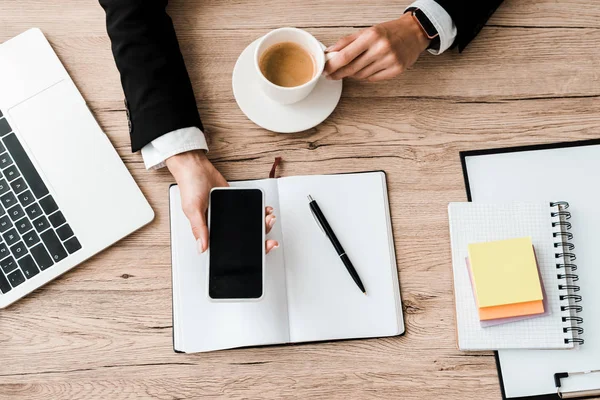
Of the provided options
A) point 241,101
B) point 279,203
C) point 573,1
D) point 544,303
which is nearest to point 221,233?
point 279,203

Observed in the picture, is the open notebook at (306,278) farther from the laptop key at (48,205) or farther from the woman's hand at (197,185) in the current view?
the laptop key at (48,205)

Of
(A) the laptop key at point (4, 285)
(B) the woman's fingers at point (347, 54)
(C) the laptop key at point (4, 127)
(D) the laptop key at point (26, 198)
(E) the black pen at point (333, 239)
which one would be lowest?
(E) the black pen at point (333, 239)

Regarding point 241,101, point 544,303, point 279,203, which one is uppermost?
point 241,101

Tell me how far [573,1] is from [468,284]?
60 cm

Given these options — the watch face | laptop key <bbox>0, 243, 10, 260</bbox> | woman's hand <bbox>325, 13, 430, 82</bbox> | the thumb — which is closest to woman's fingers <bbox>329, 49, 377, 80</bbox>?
woman's hand <bbox>325, 13, 430, 82</bbox>

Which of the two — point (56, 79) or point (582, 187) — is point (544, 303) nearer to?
point (582, 187)

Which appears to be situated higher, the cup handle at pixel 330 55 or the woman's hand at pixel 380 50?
the cup handle at pixel 330 55

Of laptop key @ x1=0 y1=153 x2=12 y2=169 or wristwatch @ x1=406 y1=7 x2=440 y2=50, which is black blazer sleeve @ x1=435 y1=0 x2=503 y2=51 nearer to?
wristwatch @ x1=406 y1=7 x2=440 y2=50

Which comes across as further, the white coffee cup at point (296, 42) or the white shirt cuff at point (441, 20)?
the white shirt cuff at point (441, 20)

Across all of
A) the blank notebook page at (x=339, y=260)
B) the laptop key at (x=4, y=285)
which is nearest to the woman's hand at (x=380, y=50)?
the blank notebook page at (x=339, y=260)

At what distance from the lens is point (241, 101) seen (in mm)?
935

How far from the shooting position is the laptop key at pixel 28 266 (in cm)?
87

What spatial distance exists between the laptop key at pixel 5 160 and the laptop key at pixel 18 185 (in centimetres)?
3

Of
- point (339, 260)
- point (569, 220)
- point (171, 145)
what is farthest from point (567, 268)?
point (171, 145)
